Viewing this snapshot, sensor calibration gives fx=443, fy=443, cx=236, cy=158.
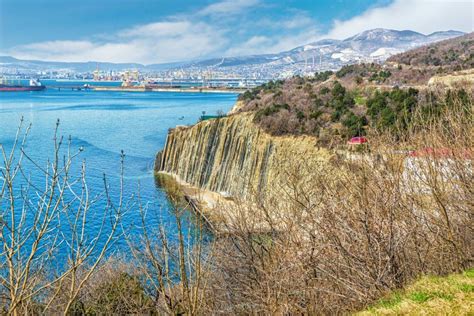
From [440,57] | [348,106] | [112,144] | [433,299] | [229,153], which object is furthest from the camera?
[440,57]

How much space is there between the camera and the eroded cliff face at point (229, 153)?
26922 millimetres

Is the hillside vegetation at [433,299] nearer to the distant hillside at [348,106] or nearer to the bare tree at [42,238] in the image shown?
the bare tree at [42,238]

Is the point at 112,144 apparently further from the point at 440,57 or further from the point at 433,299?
the point at 433,299

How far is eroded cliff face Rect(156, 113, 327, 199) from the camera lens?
88.3 feet

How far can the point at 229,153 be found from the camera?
3294 cm

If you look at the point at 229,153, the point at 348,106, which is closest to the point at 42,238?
the point at 348,106

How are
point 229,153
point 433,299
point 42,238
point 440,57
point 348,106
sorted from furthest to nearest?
point 440,57, point 229,153, point 348,106, point 42,238, point 433,299

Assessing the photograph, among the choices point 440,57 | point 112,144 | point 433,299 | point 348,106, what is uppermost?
point 440,57

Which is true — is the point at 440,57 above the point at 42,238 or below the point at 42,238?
above

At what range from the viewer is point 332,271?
8117 mm

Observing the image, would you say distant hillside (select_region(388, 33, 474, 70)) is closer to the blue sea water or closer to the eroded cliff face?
the eroded cliff face

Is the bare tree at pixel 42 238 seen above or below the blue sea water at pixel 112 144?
above

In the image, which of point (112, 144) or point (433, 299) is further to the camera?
point (112, 144)

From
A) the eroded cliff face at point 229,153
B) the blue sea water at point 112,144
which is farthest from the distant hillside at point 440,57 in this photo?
the blue sea water at point 112,144
